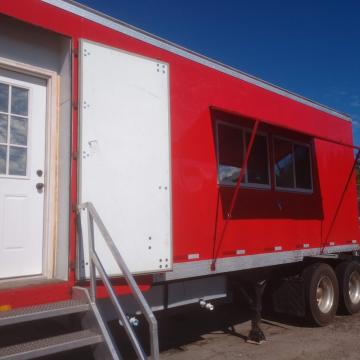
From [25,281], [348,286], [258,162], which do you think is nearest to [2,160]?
[25,281]

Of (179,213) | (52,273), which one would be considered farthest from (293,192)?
(52,273)

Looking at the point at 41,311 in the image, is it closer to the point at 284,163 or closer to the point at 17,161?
the point at 17,161

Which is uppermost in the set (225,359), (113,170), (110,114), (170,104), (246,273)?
(170,104)

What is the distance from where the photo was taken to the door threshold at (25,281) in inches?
142

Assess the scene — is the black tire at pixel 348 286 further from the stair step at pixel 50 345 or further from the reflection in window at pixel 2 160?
the reflection in window at pixel 2 160

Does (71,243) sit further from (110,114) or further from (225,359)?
(225,359)

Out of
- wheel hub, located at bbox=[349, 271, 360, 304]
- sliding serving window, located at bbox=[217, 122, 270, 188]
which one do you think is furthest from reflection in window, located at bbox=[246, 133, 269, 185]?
wheel hub, located at bbox=[349, 271, 360, 304]

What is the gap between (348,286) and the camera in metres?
7.56

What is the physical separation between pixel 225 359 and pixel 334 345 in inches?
60.9

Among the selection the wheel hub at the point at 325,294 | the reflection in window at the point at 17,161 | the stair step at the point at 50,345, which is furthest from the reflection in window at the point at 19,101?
the wheel hub at the point at 325,294

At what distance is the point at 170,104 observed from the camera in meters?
4.89

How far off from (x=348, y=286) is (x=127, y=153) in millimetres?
5081

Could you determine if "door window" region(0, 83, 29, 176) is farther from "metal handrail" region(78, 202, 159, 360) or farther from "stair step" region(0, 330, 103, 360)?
"stair step" region(0, 330, 103, 360)

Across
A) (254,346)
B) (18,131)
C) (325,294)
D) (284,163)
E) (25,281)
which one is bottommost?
(254,346)
